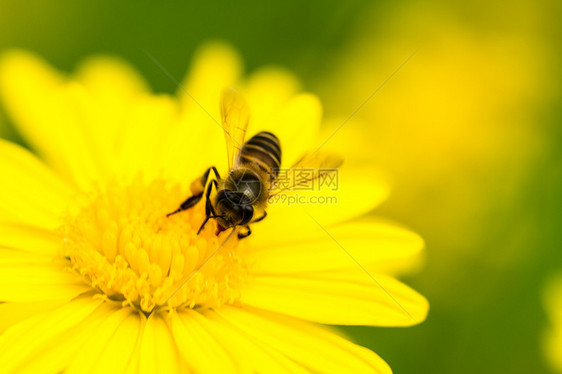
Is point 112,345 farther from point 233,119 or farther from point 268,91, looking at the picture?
point 268,91

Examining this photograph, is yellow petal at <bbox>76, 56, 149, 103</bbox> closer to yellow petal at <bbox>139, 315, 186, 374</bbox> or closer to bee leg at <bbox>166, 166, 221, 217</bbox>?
bee leg at <bbox>166, 166, 221, 217</bbox>

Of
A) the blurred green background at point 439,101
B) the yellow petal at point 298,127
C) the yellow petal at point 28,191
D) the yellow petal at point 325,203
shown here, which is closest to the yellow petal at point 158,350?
the yellow petal at point 28,191

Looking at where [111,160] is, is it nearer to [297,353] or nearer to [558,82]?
[297,353]

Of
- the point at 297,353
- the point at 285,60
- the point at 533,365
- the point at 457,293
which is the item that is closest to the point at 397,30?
the point at 285,60

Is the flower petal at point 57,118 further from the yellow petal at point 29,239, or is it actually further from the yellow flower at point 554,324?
the yellow flower at point 554,324

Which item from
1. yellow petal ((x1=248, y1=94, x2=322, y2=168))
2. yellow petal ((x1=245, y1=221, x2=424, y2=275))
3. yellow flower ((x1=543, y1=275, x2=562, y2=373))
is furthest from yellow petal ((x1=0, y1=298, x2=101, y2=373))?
yellow flower ((x1=543, y1=275, x2=562, y2=373))
